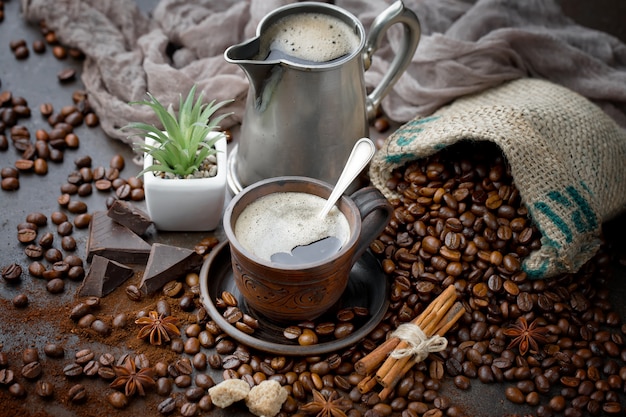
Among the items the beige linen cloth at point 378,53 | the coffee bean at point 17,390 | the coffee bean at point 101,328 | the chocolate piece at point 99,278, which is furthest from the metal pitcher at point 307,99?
the coffee bean at point 17,390

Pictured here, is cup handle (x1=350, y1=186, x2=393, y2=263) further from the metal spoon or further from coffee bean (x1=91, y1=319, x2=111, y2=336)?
coffee bean (x1=91, y1=319, x2=111, y2=336)

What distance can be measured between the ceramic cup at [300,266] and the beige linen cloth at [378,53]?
667 mm

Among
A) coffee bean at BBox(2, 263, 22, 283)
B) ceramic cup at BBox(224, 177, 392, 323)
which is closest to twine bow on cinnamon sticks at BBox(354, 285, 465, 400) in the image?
ceramic cup at BBox(224, 177, 392, 323)

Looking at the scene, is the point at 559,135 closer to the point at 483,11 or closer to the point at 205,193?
the point at 483,11

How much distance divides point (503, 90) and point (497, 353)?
0.84m

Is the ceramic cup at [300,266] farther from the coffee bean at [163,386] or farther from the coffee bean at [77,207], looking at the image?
the coffee bean at [77,207]

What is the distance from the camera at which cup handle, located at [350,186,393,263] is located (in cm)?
169

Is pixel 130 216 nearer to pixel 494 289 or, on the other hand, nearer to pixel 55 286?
pixel 55 286

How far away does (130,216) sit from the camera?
6.41 ft

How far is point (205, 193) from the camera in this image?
6.34 ft

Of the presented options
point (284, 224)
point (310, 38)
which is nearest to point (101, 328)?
point (284, 224)

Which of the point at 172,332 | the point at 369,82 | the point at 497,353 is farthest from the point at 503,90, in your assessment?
the point at 172,332

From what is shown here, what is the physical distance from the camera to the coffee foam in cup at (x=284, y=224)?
166cm

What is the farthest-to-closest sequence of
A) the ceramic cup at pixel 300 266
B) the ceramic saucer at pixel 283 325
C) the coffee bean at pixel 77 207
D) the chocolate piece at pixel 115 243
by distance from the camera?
the coffee bean at pixel 77 207
the chocolate piece at pixel 115 243
the ceramic saucer at pixel 283 325
the ceramic cup at pixel 300 266
